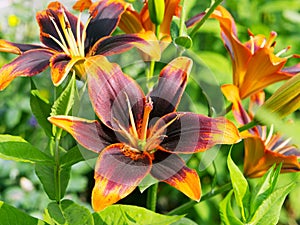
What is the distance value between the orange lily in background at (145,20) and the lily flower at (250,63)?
63 millimetres

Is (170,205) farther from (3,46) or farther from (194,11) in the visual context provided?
(3,46)

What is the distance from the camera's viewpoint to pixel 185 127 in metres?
0.74

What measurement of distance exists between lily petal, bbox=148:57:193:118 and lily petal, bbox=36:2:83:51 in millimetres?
151

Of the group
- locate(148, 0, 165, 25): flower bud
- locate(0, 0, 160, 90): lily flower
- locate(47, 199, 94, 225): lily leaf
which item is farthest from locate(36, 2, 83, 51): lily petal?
locate(47, 199, 94, 225): lily leaf

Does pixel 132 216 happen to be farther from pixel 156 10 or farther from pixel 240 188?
pixel 156 10

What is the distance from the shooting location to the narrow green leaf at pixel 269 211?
0.73m

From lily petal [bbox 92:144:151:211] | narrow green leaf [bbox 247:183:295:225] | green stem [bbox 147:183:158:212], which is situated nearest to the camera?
lily petal [bbox 92:144:151:211]

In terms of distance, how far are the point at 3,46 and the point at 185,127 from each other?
248 millimetres

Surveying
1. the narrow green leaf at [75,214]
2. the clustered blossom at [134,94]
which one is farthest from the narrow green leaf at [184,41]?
the narrow green leaf at [75,214]

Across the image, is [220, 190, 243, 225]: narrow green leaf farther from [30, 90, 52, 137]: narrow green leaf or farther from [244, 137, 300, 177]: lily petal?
[30, 90, 52, 137]: narrow green leaf

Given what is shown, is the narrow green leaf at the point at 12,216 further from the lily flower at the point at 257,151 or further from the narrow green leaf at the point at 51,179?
the lily flower at the point at 257,151

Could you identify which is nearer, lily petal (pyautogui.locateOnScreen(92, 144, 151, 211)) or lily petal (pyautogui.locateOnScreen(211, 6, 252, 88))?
lily petal (pyautogui.locateOnScreen(92, 144, 151, 211))

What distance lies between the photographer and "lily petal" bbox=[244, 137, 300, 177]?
877 mm

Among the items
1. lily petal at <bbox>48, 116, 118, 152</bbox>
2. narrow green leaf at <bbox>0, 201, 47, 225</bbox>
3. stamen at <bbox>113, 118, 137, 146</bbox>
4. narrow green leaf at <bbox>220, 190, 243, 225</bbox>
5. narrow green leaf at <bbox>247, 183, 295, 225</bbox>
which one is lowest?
narrow green leaf at <bbox>0, 201, 47, 225</bbox>
